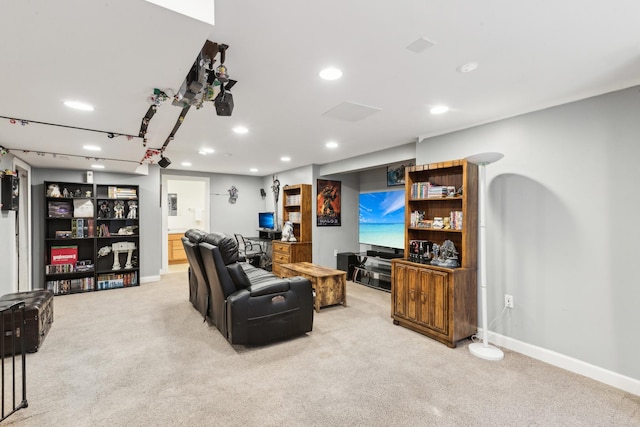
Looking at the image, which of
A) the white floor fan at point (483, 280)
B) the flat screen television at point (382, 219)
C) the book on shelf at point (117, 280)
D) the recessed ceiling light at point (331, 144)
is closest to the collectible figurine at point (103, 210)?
the book on shelf at point (117, 280)

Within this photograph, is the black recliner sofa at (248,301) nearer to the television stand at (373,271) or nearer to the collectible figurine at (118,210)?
the television stand at (373,271)

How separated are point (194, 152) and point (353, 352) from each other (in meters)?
3.98

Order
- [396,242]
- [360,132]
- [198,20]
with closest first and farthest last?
[198,20] → [360,132] → [396,242]

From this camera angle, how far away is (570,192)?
2.66 metres

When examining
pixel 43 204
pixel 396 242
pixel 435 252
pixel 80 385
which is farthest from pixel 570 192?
pixel 43 204

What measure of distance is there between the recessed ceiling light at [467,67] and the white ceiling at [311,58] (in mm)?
50

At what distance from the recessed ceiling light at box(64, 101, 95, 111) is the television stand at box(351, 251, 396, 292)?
14.8 feet

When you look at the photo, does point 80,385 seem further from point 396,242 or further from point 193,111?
point 396,242

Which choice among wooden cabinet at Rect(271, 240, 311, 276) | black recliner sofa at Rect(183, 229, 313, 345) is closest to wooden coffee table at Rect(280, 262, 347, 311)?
black recliner sofa at Rect(183, 229, 313, 345)

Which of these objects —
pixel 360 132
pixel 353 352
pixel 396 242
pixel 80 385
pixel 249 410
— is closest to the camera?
pixel 249 410

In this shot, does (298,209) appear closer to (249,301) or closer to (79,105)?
(249,301)

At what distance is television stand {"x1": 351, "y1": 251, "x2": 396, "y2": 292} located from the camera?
5453mm

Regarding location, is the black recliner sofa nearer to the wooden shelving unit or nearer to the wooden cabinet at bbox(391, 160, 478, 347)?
the wooden cabinet at bbox(391, 160, 478, 347)

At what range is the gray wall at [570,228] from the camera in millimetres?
2373
